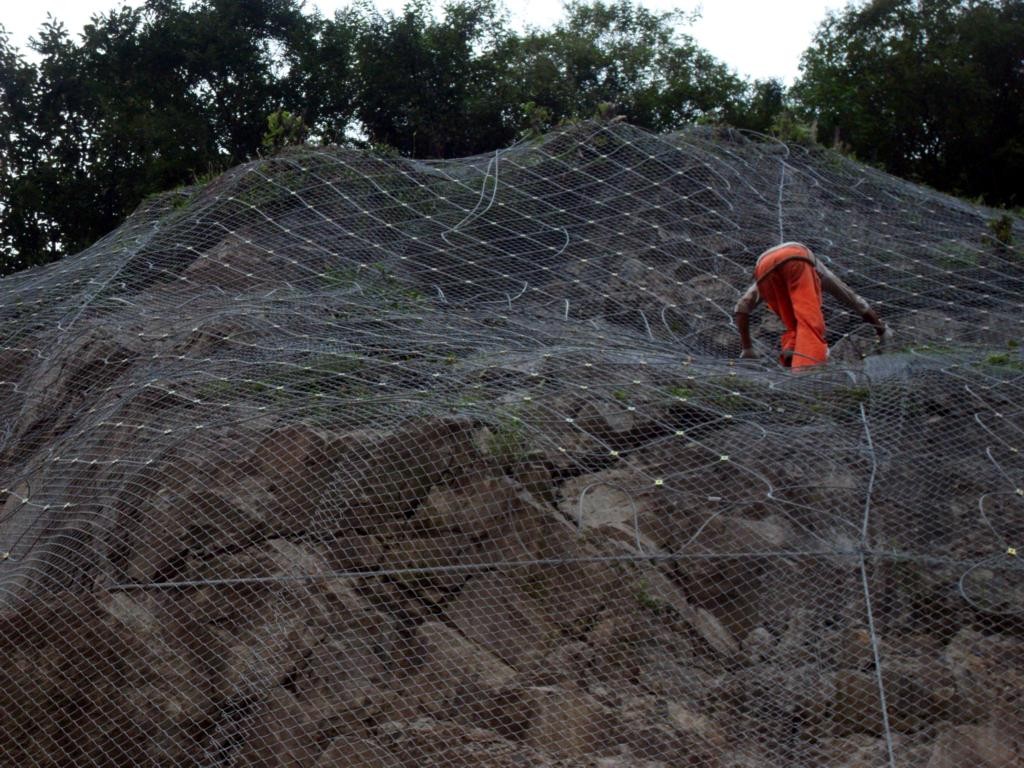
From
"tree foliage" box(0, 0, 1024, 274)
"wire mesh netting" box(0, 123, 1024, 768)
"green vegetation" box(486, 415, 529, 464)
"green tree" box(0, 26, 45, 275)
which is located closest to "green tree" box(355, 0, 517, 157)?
"tree foliage" box(0, 0, 1024, 274)

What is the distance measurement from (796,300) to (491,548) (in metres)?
2.45

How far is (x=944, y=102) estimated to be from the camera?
1151cm

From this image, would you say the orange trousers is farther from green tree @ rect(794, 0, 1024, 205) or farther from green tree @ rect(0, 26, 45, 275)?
green tree @ rect(0, 26, 45, 275)

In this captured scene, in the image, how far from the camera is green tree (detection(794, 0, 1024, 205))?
11484 mm

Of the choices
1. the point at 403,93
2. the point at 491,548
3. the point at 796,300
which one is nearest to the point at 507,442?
the point at 491,548

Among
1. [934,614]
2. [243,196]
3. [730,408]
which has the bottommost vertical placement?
[934,614]

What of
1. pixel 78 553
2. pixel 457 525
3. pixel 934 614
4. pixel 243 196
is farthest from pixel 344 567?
pixel 243 196

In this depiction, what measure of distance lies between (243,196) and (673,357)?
3.07 metres

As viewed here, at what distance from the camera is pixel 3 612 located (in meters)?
Answer: 4.91

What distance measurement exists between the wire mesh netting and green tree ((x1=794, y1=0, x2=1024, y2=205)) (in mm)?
5584

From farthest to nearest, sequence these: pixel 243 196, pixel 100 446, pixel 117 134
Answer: pixel 117 134 < pixel 243 196 < pixel 100 446

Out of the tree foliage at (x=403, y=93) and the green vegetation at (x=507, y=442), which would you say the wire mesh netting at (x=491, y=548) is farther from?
the tree foliage at (x=403, y=93)

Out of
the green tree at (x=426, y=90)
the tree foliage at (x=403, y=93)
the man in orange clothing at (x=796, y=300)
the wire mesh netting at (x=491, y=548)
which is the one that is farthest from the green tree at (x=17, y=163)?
the man in orange clothing at (x=796, y=300)

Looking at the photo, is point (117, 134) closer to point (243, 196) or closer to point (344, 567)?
point (243, 196)
